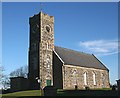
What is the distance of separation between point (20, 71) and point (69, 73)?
4829 cm

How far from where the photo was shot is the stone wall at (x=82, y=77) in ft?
A: 149

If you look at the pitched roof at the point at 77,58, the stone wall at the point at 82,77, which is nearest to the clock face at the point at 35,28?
the pitched roof at the point at 77,58

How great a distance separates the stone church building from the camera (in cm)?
4459

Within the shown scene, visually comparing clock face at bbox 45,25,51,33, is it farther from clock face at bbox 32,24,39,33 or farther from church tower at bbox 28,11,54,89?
clock face at bbox 32,24,39,33

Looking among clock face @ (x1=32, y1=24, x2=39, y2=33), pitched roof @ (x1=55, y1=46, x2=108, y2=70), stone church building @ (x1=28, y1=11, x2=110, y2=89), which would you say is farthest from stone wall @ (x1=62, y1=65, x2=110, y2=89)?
clock face @ (x1=32, y1=24, x2=39, y2=33)

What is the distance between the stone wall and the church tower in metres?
3.11

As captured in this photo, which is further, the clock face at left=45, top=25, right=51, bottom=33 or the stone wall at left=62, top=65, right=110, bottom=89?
the clock face at left=45, top=25, right=51, bottom=33

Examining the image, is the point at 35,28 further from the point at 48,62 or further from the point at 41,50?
the point at 48,62

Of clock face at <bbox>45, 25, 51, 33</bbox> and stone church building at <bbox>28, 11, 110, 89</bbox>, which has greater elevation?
clock face at <bbox>45, 25, 51, 33</bbox>

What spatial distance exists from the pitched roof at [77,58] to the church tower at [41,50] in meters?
3.05

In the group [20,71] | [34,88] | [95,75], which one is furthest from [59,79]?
[20,71]

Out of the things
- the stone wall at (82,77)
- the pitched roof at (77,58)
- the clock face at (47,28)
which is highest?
the clock face at (47,28)

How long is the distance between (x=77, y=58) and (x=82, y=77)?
16.3ft

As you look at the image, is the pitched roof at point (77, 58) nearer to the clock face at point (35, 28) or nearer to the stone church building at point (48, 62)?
the stone church building at point (48, 62)
